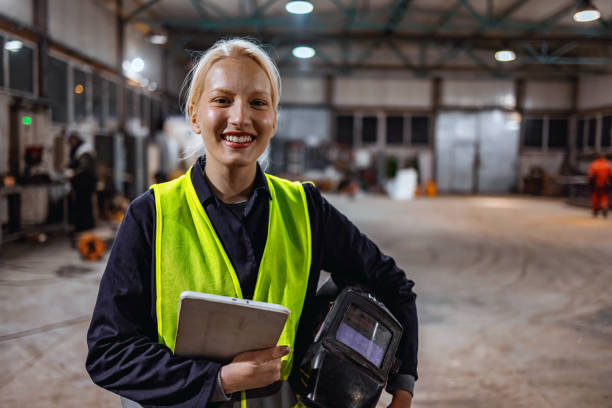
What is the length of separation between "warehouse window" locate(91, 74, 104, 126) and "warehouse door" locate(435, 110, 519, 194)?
14393 mm

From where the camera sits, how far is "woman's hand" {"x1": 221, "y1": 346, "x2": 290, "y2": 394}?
1.12 metres

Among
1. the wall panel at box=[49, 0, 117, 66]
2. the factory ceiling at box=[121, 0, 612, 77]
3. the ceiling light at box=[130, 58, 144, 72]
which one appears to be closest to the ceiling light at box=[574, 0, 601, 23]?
the factory ceiling at box=[121, 0, 612, 77]

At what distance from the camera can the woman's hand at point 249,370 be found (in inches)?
44.1

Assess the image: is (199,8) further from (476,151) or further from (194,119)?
(476,151)

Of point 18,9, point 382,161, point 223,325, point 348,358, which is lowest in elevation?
point 348,358

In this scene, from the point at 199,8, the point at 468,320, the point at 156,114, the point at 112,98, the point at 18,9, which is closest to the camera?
the point at 468,320

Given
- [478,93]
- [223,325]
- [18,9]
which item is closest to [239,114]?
[223,325]

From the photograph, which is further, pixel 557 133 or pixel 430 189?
pixel 557 133

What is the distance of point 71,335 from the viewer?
3863mm

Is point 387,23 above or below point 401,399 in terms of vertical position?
above

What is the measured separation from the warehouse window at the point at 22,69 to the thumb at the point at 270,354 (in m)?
9.14

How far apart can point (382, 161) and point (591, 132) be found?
8.60 meters

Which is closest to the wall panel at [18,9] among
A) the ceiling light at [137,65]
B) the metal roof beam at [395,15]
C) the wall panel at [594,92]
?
the ceiling light at [137,65]

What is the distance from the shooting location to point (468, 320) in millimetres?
4438
